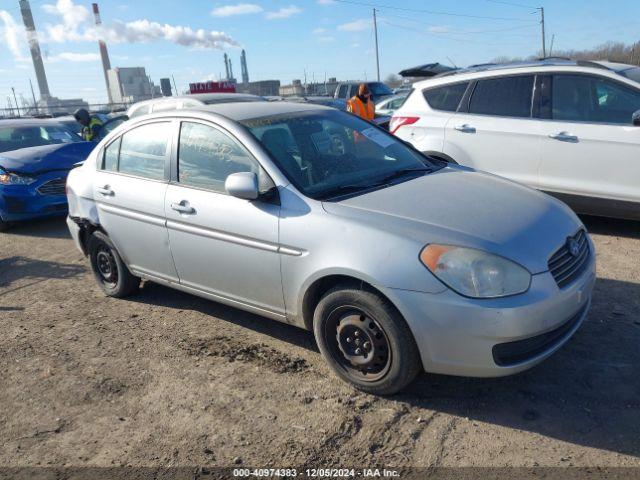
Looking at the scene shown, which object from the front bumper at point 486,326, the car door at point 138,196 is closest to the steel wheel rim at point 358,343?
the front bumper at point 486,326

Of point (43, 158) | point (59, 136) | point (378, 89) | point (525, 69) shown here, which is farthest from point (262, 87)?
point (525, 69)

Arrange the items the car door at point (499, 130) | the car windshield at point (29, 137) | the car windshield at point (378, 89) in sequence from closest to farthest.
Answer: the car door at point (499, 130) → the car windshield at point (29, 137) → the car windshield at point (378, 89)

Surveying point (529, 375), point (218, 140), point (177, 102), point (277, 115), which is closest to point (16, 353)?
point (218, 140)

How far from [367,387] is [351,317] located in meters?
0.43

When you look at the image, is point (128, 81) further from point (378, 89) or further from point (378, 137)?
point (378, 137)

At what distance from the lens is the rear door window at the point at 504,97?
19.4ft

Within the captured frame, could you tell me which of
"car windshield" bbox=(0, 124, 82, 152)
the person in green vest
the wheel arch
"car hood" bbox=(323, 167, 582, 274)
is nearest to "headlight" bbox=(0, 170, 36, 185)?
"car windshield" bbox=(0, 124, 82, 152)

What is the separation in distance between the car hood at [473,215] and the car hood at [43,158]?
6.07m

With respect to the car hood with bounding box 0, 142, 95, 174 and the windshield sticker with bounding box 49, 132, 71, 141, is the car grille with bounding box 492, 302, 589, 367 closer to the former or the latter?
the car hood with bounding box 0, 142, 95, 174

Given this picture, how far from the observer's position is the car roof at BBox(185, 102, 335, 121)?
13.1ft

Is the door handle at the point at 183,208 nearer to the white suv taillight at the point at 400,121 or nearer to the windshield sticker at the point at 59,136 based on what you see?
the white suv taillight at the point at 400,121

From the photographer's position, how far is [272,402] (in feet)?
10.7

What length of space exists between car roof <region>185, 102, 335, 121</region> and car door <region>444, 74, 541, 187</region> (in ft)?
7.58

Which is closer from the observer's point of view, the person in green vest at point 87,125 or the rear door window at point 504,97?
the rear door window at point 504,97
